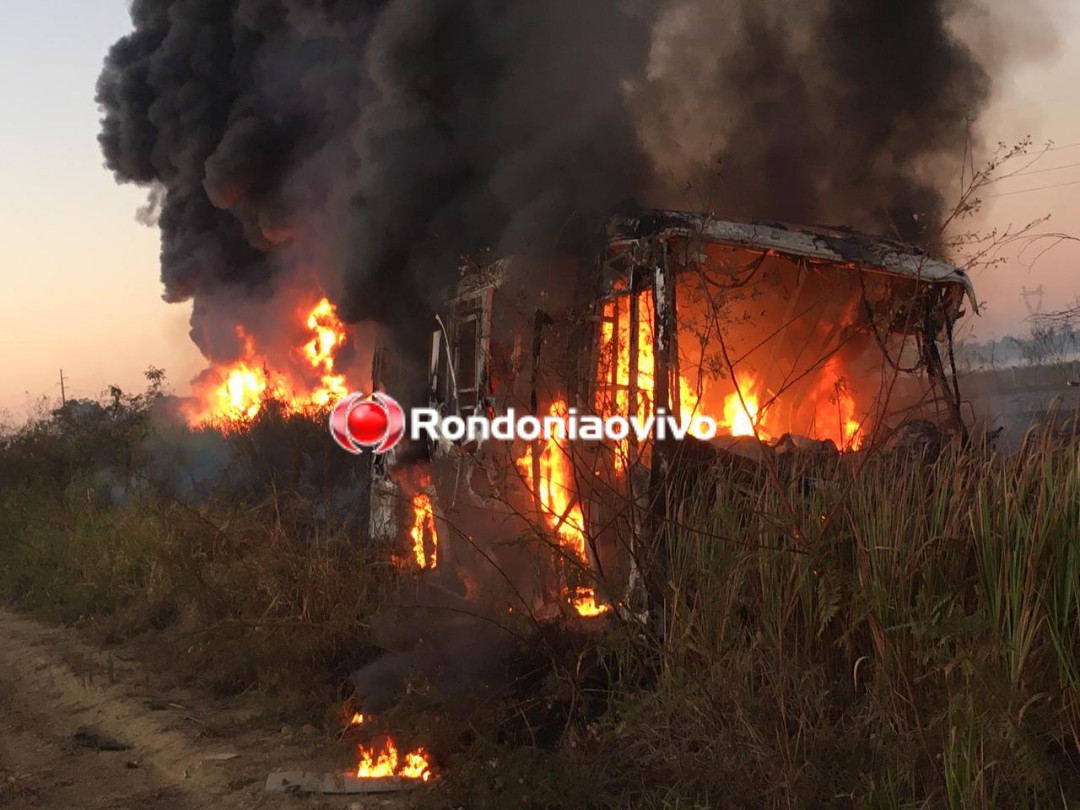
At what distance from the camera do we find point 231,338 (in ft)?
61.4

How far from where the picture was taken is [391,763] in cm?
416

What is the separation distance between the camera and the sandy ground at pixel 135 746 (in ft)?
13.2

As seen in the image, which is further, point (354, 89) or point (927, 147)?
point (354, 89)

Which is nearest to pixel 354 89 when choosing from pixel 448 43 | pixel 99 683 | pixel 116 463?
pixel 448 43

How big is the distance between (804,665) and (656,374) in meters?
1.73

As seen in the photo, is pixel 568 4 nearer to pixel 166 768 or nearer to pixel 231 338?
pixel 166 768

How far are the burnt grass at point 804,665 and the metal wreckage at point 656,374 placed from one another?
1.07 ft

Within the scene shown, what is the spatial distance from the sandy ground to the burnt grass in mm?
274

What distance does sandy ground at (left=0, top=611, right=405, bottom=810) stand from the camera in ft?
13.2

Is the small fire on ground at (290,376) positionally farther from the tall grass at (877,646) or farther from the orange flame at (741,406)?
the tall grass at (877,646)

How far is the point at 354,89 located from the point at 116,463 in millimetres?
5937

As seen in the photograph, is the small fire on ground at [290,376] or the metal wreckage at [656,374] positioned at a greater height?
the small fire on ground at [290,376]

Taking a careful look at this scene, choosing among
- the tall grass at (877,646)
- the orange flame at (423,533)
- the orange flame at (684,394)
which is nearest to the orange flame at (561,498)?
the orange flame at (684,394)

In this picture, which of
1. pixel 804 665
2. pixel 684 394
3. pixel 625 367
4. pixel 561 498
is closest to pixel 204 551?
pixel 561 498
